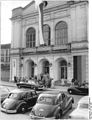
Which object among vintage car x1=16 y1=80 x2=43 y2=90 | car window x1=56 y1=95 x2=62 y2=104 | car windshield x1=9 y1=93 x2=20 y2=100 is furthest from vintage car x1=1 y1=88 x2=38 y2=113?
vintage car x1=16 y1=80 x2=43 y2=90

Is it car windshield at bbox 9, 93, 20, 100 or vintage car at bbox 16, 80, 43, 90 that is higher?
car windshield at bbox 9, 93, 20, 100

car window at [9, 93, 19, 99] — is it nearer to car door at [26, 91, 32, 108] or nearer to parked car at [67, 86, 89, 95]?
car door at [26, 91, 32, 108]

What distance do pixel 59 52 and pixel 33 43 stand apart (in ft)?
6.59

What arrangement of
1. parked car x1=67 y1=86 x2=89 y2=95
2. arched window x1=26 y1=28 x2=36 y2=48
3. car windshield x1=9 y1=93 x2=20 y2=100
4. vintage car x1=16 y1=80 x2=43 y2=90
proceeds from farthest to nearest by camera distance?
arched window x1=26 y1=28 x2=36 y2=48 → vintage car x1=16 y1=80 x2=43 y2=90 → parked car x1=67 y1=86 x2=89 y2=95 → car windshield x1=9 y1=93 x2=20 y2=100

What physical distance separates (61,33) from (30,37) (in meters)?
2.29

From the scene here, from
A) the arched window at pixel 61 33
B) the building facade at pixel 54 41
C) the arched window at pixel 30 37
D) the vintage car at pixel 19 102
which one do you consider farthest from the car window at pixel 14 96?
the arched window at pixel 61 33

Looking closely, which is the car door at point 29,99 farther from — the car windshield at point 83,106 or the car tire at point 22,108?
the car windshield at point 83,106

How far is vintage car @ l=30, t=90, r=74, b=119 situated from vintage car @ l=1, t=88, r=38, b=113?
65cm

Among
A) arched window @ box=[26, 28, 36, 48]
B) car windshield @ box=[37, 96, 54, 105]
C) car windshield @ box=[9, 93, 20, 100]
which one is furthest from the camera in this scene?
arched window @ box=[26, 28, 36, 48]

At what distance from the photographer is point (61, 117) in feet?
16.6

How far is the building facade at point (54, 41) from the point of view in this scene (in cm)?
1055

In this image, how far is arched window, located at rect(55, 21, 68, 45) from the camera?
479 inches

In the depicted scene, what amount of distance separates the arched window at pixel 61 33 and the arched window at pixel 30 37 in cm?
164

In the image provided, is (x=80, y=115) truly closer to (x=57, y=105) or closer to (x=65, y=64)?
(x=57, y=105)
